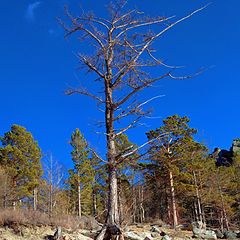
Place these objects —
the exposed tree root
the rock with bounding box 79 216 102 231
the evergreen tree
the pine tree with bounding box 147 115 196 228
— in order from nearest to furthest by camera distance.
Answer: the exposed tree root → the rock with bounding box 79 216 102 231 → the pine tree with bounding box 147 115 196 228 → the evergreen tree

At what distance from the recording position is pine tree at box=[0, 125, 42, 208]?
35044mm

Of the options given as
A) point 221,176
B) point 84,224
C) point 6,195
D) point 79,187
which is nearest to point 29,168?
point 6,195

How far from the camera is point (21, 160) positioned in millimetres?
36219

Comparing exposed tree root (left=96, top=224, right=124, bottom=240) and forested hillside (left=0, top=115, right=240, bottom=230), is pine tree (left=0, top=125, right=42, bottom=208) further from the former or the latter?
exposed tree root (left=96, top=224, right=124, bottom=240)

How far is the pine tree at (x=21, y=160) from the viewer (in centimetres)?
3504

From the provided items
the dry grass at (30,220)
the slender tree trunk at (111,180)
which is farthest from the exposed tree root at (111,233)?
the dry grass at (30,220)

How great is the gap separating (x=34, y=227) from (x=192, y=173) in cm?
2265

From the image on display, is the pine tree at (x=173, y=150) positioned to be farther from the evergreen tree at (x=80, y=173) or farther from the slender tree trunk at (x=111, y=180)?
the slender tree trunk at (x=111, y=180)

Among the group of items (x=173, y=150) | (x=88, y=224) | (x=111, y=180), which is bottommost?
(x=111, y=180)

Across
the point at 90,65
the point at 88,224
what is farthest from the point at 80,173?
the point at 90,65

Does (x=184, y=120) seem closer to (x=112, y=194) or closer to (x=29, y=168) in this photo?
(x=29, y=168)

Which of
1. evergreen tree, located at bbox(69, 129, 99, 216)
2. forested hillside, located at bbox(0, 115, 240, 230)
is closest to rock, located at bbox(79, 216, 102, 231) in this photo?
forested hillside, located at bbox(0, 115, 240, 230)

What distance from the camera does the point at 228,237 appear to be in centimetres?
2455

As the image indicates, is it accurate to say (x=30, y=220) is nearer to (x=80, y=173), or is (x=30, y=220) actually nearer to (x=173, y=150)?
(x=173, y=150)
